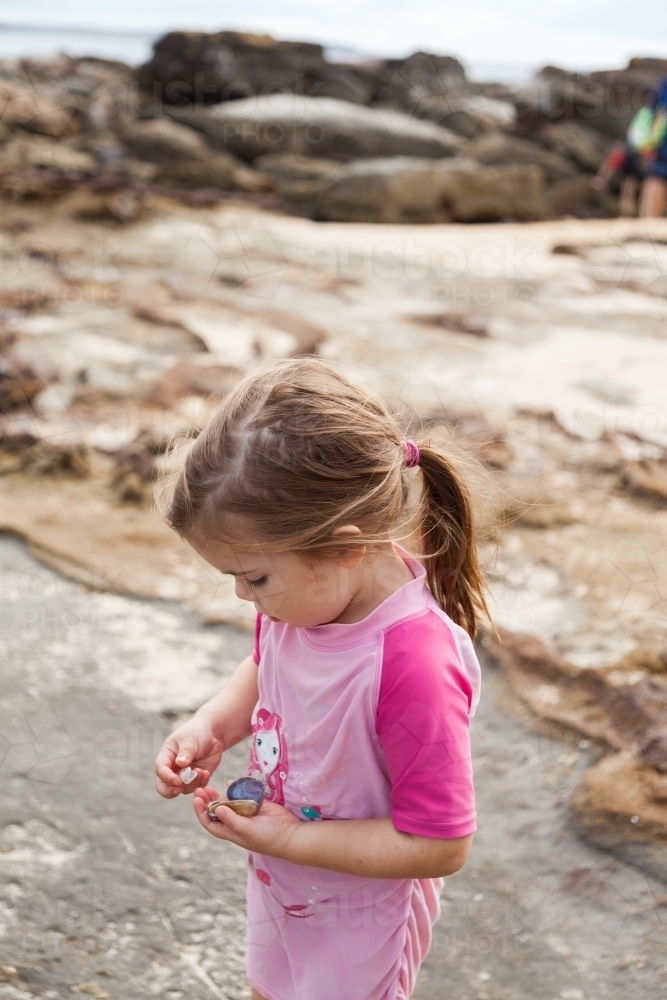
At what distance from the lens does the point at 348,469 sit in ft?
3.68

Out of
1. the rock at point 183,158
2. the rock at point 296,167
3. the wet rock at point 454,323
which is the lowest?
the rock at point 296,167

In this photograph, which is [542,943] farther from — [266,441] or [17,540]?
[17,540]

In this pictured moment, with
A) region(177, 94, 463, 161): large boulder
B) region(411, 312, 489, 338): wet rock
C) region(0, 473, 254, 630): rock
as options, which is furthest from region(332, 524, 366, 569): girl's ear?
region(177, 94, 463, 161): large boulder

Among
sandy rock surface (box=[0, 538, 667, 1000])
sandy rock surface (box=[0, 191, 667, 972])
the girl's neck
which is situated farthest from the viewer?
sandy rock surface (box=[0, 191, 667, 972])

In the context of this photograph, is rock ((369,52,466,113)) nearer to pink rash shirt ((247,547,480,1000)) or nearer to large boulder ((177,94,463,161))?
large boulder ((177,94,463,161))

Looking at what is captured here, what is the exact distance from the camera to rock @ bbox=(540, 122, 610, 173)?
49.7ft

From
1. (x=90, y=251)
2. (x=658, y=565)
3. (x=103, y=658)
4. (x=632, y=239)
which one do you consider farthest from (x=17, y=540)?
(x=632, y=239)

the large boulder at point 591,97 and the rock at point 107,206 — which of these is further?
the large boulder at point 591,97

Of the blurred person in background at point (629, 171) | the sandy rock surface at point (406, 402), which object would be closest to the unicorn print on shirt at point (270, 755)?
the sandy rock surface at point (406, 402)

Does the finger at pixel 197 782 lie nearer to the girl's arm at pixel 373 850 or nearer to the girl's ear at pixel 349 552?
the girl's arm at pixel 373 850

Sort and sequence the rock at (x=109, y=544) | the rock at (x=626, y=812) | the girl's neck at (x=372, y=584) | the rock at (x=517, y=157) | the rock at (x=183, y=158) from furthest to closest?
1. the rock at (x=517, y=157)
2. the rock at (x=183, y=158)
3. the rock at (x=109, y=544)
4. the rock at (x=626, y=812)
5. the girl's neck at (x=372, y=584)

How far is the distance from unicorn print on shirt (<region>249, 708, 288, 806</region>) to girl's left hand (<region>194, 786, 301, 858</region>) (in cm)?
6

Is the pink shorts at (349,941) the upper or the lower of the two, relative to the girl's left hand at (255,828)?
lower

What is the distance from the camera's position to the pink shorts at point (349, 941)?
1235 millimetres
